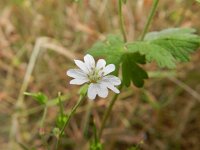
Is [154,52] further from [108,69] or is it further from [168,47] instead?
[108,69]

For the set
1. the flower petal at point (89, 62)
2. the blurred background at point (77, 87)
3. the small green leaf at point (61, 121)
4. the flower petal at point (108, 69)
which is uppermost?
the blurred background at point (77, 87)

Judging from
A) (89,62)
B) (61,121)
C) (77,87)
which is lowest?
(61,121)

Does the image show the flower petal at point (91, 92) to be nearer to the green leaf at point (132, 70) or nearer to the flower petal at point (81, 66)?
the flower petal at point (81, 66)

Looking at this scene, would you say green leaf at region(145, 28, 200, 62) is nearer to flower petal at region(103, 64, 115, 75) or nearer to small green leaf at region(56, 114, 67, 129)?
flower petal at region(103, 64, 115, 75)

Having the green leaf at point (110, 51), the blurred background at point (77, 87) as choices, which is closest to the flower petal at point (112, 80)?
the green leaf at point (110, 51)

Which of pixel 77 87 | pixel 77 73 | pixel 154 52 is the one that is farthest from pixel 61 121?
pixel 77 87

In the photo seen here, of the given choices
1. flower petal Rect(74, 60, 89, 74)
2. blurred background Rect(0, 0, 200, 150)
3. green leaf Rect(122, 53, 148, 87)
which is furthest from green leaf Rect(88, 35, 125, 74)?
blurred background Rect(0, 0, 200, 150)
